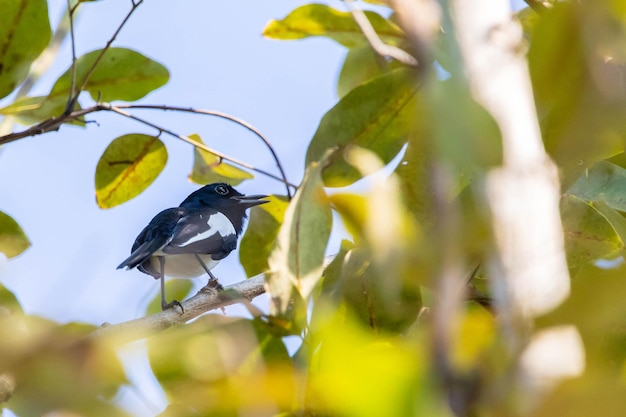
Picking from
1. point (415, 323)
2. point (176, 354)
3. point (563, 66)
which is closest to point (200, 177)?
point (415, 323)

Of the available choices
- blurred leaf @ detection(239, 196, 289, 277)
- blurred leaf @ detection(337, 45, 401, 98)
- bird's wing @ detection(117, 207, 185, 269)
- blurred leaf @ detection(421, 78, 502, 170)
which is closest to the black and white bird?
bird's wing @ detection(117, 207, 185, 269)

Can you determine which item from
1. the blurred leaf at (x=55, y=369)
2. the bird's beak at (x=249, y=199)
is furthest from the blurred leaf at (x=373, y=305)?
the bird's beak at (x=249, y=199)

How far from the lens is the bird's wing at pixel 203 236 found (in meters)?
3.72

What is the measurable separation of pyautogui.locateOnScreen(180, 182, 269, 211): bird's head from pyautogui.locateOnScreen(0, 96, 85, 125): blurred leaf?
94.0 inches

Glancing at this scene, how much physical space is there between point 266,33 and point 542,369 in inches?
57.3

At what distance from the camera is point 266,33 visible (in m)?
1.92

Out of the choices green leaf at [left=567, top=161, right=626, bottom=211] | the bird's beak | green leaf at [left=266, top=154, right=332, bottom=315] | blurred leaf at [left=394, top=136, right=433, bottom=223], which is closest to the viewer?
green leaf at [left=266, top=154, right=332, bottom=315]

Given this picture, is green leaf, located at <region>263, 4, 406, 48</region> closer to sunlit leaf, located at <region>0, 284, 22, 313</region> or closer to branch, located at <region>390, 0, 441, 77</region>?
sunlit leaf, located at <region>0, 284, 22, 313</region>

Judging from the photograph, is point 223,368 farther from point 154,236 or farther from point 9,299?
point 154,236

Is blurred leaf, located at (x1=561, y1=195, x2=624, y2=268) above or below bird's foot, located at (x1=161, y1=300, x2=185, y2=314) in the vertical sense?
above

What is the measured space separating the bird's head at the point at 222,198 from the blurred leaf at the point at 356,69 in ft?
7.90

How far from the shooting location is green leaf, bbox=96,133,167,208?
7.96 ft

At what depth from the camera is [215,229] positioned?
158 inches

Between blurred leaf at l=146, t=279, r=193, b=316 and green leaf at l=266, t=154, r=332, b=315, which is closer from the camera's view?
green leaf at l=266, t=154, r=332, b=315
